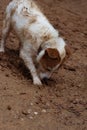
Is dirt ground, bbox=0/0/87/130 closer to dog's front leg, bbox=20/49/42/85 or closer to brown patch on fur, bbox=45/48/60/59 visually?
dog's front leg, bbox=20/49/42/85

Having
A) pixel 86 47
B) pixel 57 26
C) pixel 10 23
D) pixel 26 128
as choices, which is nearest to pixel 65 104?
pixel 26 128

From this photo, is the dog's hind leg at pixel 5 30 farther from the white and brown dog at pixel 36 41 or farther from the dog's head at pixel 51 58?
the dog's head at pixel 51 58

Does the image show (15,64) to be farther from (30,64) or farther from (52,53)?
(52,53)

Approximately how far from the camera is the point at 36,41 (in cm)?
743

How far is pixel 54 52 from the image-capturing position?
7.07 metres

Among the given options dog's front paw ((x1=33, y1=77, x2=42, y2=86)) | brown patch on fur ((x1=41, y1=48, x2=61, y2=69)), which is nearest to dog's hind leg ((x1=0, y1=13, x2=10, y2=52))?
dog's front paw ((x1=33, y1=77, x2=42, y2=86))

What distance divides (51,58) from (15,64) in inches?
42.5

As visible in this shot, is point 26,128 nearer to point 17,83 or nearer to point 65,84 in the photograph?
point 17,83

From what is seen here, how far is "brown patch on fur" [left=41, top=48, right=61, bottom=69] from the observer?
708 cm

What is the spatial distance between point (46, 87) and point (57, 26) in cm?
337

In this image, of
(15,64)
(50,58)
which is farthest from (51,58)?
(15,64)

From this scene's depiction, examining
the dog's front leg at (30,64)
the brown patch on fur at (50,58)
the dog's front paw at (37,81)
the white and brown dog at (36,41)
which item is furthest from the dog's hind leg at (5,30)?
the brown patch on fur at (50,58)

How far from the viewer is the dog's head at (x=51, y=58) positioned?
7090mm

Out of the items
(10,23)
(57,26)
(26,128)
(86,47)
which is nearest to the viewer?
(26,128)
